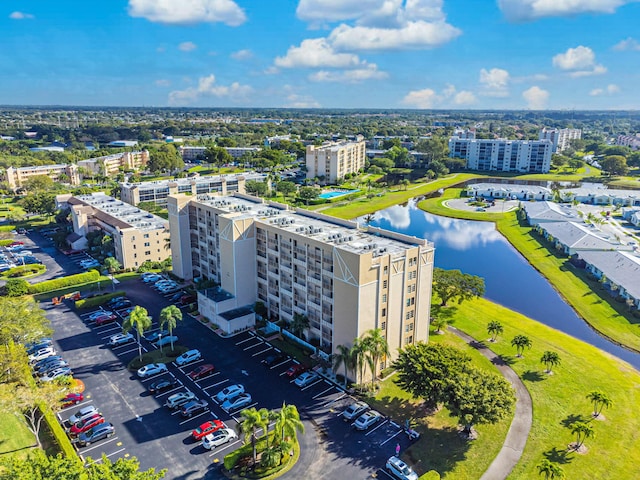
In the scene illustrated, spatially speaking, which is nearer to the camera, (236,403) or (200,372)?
(236,403)

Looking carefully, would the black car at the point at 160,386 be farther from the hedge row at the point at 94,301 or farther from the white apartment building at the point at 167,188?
the white apartment building at the point at 167,188

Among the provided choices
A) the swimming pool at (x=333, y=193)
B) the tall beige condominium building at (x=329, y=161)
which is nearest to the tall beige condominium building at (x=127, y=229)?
the swimming pool at (x=333, y=193)

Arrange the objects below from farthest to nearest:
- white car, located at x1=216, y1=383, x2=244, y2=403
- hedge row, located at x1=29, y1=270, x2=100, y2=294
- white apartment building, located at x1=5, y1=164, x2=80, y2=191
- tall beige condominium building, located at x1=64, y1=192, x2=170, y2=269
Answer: white apartment building, located at x1=5, y1=164, x2=80, y2=191 → tall beige condominium building, located at x1=64, y1=192, x2=170, y2=269 → hedge row, located at x1=29, y1=270, x2=100, y2=294 → white car, located at x1=216, y1=383, x2=244, y2=403

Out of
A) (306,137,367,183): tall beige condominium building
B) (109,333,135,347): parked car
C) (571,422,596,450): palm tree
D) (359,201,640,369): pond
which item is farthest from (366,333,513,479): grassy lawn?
(306,137,367,183): tall beige condominium building

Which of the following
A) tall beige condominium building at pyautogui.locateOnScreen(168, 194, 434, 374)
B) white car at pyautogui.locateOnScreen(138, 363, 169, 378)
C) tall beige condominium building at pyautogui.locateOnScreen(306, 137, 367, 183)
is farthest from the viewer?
tall beige condominium building at pyautogui.locateOnScreen(306, 137, 367, 183)

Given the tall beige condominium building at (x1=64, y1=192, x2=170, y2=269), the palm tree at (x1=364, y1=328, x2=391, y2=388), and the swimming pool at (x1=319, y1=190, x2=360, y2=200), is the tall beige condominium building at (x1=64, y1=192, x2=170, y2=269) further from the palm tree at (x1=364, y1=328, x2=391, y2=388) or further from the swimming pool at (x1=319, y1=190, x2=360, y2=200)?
the swimming pool at (x1=319, y1=190, x2=360, y2=200)

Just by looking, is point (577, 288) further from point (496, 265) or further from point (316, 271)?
point (316, 271)

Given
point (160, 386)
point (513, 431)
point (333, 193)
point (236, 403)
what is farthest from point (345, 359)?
point (333, 193)
